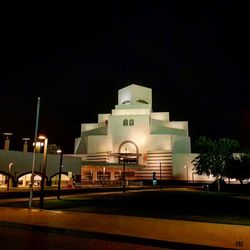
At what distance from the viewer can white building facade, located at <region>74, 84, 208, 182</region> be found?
267ft

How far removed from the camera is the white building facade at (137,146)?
267ft

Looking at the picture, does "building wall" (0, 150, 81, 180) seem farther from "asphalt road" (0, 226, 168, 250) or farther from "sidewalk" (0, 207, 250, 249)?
"asphalt road" (0, 226, 168, 250)

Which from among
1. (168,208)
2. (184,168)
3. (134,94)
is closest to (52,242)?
(168,208)

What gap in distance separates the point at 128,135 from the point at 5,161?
43.3 meters

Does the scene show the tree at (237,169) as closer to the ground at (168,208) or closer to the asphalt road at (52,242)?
the ground at (168,208)

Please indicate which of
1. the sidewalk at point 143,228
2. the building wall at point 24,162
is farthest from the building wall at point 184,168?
the sidewalk at point 143,228

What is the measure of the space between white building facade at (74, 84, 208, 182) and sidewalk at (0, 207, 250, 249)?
2529 inches

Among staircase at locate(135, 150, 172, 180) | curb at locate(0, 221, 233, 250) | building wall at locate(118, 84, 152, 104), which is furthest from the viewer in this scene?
building wall at locate(118, 84, 152, 104)

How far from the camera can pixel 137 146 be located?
291 feet

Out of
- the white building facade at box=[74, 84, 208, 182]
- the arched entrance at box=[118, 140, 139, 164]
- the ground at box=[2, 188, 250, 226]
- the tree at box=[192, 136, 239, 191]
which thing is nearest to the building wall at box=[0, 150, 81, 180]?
the white building facade at box=[74, 84, 208, 182]

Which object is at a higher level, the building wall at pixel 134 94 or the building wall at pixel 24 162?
the building wall at pixel 134 94

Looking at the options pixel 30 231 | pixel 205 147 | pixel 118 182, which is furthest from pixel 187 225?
pixel 118 182

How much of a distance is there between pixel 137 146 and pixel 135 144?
888 mm

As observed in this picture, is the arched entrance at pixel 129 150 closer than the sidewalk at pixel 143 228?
No
